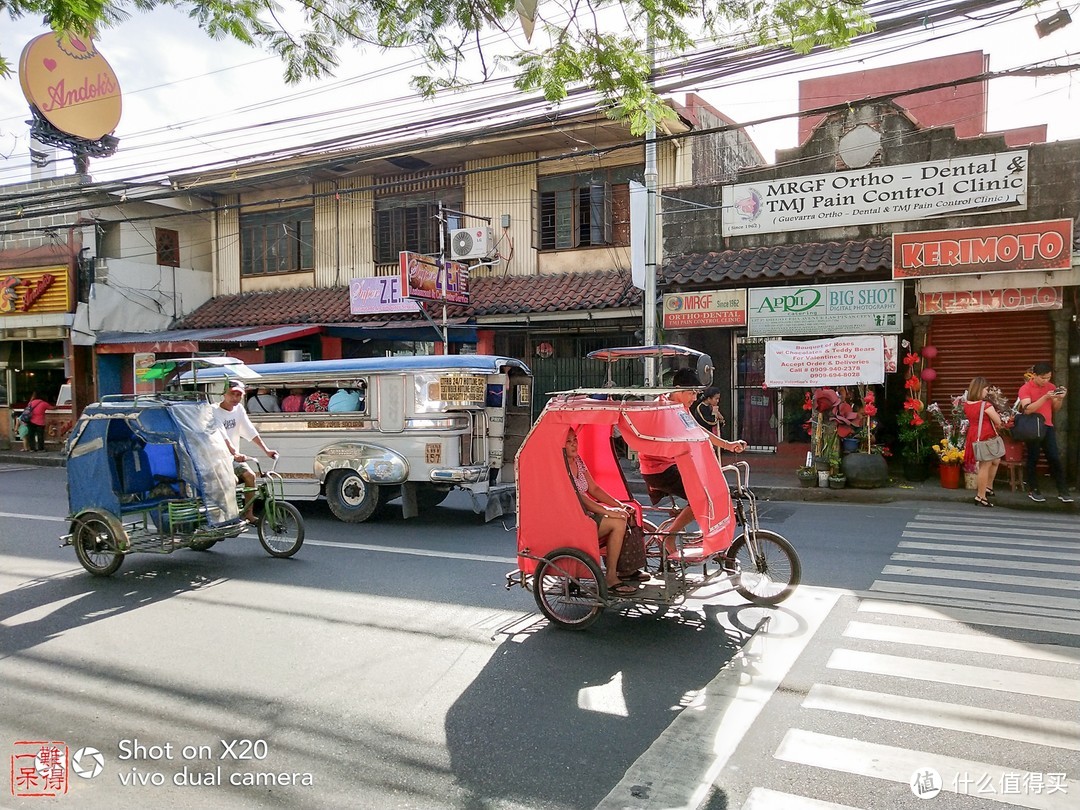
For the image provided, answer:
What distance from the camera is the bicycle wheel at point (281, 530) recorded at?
8.51 metres

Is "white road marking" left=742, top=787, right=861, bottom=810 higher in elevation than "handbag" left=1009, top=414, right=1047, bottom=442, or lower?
lower

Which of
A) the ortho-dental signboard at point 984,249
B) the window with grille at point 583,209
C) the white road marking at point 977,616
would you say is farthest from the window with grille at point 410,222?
the white road marking at point 977,616

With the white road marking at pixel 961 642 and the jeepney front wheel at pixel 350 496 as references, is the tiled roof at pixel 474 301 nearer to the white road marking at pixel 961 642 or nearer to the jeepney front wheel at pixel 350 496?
the jeepney front wheel at pixel 350 496

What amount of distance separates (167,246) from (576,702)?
73.0 feet

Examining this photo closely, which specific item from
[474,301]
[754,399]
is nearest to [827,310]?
[754,399]

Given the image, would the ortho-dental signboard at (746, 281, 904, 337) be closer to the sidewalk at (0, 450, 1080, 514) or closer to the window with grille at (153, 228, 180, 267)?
the sidewalk at (0, 450, 1080, 514)

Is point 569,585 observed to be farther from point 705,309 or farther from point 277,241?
point 277,241

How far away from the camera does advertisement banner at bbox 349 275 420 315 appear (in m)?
18.5

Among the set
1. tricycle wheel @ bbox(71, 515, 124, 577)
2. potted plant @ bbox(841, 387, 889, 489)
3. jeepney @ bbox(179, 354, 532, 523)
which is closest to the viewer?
tricycle wheel @ bbox(71, 515, 124, 577)

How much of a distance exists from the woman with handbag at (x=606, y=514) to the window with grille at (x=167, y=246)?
2035 cm

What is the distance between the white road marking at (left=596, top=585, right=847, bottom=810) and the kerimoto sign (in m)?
→ 16.3

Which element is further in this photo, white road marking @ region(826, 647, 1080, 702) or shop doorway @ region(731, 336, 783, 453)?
shop doorway @ region(731, 336, 783, 453)

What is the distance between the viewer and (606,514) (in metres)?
5.82

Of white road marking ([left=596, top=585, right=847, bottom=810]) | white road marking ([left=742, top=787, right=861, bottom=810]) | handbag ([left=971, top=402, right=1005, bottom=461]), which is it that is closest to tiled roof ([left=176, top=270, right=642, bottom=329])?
handbag ([left=971, top=402, right=1005, bottom=461])
